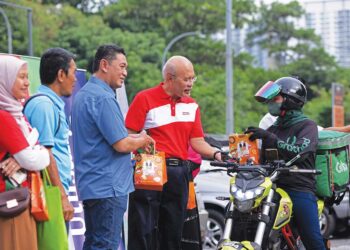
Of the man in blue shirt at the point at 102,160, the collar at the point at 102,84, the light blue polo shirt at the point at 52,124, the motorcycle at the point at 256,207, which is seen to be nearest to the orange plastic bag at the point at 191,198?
the motorcycle at the point at 256,207

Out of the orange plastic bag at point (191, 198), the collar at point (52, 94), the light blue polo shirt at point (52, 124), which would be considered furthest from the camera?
the orange plastic bag at point (191, 198)

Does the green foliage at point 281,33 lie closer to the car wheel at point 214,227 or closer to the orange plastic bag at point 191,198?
the car wheel at point 214,227

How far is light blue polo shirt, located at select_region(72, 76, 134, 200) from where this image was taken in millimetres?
5855

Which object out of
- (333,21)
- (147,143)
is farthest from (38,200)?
(333,21)

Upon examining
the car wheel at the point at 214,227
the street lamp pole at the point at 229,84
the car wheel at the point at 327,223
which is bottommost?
the car wheel at the point at 327,223

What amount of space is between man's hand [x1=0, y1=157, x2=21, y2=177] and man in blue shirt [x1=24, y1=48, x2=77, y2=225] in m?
0.40

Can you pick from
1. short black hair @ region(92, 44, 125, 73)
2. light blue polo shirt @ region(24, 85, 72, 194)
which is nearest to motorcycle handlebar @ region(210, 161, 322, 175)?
short black hair @ region(92, 44, 125, 73)

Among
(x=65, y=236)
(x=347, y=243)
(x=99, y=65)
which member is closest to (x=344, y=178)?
(x=99, y=65)

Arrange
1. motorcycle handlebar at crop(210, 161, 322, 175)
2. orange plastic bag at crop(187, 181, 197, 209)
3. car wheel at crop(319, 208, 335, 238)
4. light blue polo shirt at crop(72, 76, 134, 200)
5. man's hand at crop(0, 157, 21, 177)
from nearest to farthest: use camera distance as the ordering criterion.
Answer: man's hand at crop(0, 157, 21, 177)
light blue polo shirt at crop(72, 76, 134, 200)
motorcycle handlebar at crop(210, 161, 322, 175)
orange plastic bag at crop(187, 181, 197, 209)
car wheel at crop(319, 208, 335, 238)

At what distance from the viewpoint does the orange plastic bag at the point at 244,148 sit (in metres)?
6.82

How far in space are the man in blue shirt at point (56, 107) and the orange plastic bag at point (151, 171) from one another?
0.89 metres

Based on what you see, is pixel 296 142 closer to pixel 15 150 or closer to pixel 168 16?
pixel 15 150

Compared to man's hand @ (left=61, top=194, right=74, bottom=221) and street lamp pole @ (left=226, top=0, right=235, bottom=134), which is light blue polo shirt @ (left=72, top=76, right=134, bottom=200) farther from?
street lamp pole @ (left=226, top=0, right=235, bottom=134)

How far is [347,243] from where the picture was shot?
497 inches
